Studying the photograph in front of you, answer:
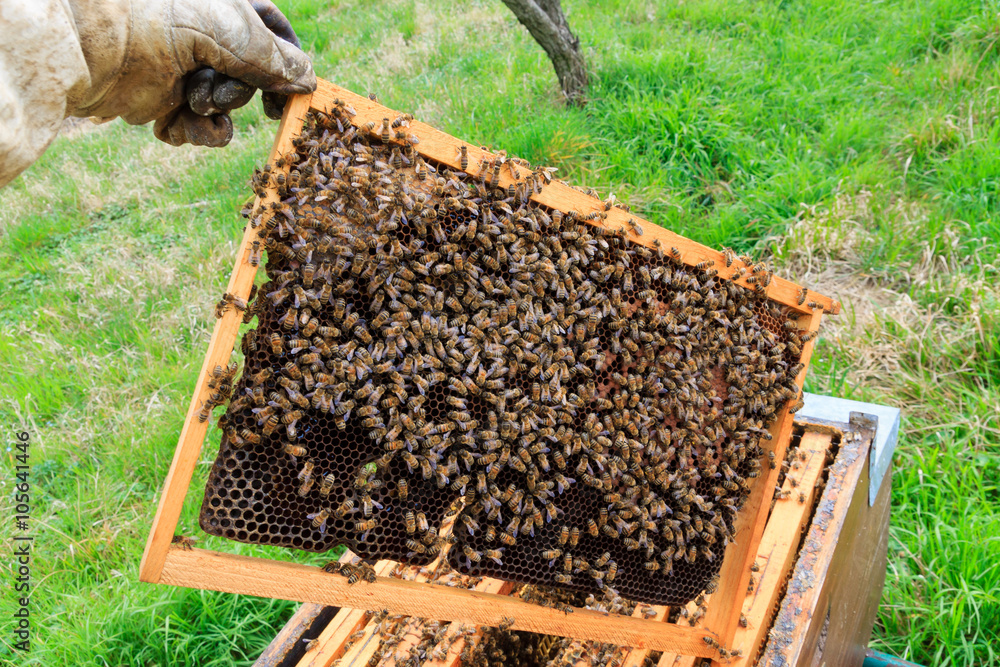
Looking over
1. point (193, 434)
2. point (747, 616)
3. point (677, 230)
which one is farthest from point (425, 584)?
point (677, 230)

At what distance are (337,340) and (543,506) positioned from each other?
3.34ft

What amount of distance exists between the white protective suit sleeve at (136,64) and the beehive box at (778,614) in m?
2.29

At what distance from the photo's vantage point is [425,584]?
2.05 m

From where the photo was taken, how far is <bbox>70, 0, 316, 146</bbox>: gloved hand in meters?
1.87

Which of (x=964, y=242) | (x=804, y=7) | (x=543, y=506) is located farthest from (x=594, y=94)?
(x=543, y=506)

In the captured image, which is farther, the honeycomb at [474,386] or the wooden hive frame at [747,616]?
the wooden hive frame at [747,616]

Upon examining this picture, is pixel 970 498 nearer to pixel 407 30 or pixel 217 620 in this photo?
pixel 217 620

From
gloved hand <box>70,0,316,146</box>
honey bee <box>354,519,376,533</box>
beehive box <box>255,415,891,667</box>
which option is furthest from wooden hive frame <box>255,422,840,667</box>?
gloved hand <box>70,0,316,146</box>

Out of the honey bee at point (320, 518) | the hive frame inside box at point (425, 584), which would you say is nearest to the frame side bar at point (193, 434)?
the hive frame inside box at point (425, 584)

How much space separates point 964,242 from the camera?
16.8ft

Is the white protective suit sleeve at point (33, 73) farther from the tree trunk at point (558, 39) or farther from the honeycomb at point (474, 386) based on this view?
the tree trunk at point (558, 39)

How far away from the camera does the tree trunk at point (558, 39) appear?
664 centimetres

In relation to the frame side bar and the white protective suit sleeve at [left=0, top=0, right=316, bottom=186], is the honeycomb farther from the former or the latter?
the white protective suit sleeve at [left=0, top=0, right=316, bottom=186]

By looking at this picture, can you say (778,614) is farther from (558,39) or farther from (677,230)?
(558,39)
